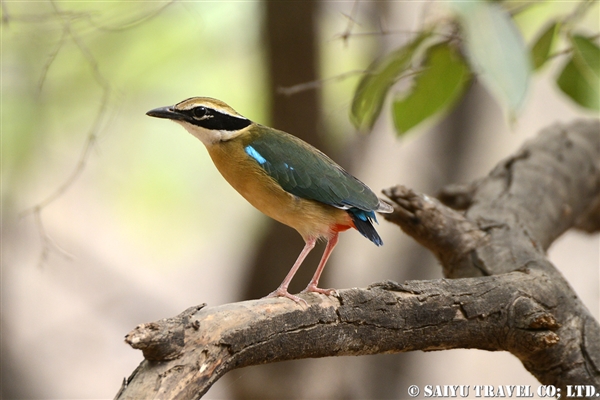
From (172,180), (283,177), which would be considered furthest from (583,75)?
(172,180)

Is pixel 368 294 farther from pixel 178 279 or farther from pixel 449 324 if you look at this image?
pixel 178 279

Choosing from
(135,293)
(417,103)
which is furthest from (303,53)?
(135,293)

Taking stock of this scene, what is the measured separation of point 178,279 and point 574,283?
15.9 feet

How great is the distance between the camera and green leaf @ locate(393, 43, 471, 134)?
10.9 ft

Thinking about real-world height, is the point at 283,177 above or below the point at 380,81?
below

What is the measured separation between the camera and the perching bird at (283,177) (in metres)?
3.22

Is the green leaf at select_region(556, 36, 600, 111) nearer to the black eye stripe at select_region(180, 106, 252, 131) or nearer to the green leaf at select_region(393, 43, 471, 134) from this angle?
the green leaf at select_region(393, 43, 471, 134)

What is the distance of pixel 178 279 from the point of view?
26.0 feet

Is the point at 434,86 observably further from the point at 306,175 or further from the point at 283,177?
the point at 283,177

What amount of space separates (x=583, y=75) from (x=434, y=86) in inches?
34.2

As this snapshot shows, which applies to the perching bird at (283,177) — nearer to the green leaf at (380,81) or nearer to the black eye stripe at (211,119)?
the black eye stripe at (211,119)

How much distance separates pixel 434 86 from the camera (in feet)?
11.0

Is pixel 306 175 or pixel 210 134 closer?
pixel 306 175

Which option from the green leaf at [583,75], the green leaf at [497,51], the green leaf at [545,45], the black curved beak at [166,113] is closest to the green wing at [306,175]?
the black curved beak at [166,113]
